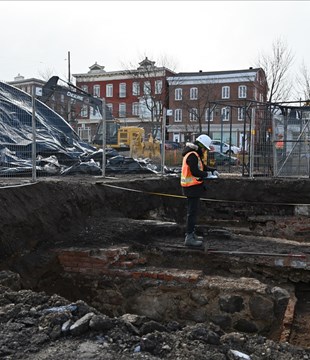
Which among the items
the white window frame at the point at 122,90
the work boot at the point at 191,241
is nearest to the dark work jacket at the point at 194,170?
the work boot at the point at 191,241

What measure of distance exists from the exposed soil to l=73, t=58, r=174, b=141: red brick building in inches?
339

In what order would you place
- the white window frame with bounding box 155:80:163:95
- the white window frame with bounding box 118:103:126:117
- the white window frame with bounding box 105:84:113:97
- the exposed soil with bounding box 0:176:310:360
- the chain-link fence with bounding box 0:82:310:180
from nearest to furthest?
1. the exposed soil with bounding box 0:176:310:360
2. the chain-link fence with bounding box 0:82:310:180
3. the white window frame with bounding box 155:80:163:95
4. the white window frame with bounding box 118:103:126:117
5. the white window frame with bounding box 105:84:113:97

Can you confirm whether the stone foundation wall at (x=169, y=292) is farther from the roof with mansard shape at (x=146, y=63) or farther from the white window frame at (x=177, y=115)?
the white window frame at (x=177, y=115)

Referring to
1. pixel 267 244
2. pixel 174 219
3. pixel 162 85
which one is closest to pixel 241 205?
pixel 174 219

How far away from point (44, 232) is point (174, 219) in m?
4.89

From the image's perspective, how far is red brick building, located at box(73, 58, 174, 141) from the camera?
2788 cm

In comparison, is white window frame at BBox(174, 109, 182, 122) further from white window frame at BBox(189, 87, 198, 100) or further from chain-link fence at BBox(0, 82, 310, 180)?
chain-link fence at BBox(0, 82, 310, 180)

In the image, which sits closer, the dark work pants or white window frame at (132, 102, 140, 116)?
the dark work pants

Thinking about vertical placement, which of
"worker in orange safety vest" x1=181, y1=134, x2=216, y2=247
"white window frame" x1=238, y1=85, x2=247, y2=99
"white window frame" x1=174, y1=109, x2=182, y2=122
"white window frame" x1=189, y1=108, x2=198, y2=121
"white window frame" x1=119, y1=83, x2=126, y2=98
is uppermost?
"white window frame" x1=119, y1=83, x2=126, y2=98

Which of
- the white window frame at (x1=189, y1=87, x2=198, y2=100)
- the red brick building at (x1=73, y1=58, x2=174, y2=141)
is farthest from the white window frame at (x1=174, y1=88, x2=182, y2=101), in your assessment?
the red brick building at (x1=73, y1=58, x2=174, y2=141)

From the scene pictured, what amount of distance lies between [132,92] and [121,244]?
4715cm

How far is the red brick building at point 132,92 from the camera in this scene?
91.5ft

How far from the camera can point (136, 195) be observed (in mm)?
10172

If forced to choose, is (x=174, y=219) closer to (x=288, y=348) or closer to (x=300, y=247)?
(x=300, y=247)
